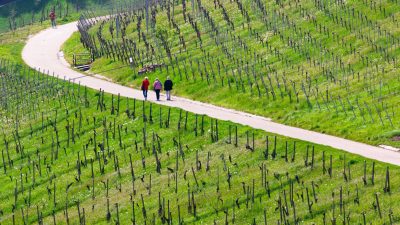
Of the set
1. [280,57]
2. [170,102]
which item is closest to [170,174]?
[170,102]

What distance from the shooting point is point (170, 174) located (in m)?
49.9

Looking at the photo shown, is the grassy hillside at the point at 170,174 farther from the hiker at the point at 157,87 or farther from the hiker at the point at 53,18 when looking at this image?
the hiker at the point at 53,18

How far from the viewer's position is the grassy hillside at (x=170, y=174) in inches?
1694

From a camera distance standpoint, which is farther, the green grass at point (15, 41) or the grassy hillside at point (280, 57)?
the green grass at point (15, 41)

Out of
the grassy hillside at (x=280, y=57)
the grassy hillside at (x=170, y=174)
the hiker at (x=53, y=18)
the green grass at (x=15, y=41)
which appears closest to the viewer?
the grassy hillside at (x=170, y=174)

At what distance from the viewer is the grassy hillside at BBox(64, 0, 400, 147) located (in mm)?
56656

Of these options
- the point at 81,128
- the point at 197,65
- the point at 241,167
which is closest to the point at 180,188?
the point at 241,167

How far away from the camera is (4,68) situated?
8225 centimetres

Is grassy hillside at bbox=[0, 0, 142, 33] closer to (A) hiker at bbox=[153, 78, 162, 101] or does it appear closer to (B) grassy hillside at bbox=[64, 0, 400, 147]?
(B) grassy hillside at bbox=[64, 0, 400, 147]

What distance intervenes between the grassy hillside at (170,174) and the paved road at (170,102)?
142 centimetres

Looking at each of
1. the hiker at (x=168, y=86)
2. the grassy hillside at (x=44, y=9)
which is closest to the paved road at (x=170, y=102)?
the hiker at (x=168, y=86)

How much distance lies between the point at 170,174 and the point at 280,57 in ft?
66.9

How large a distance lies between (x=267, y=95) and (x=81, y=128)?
10180 millimetres

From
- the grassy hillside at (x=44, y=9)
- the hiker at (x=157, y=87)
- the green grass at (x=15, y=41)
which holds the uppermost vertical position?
the hiker at (x=157, y=87)
